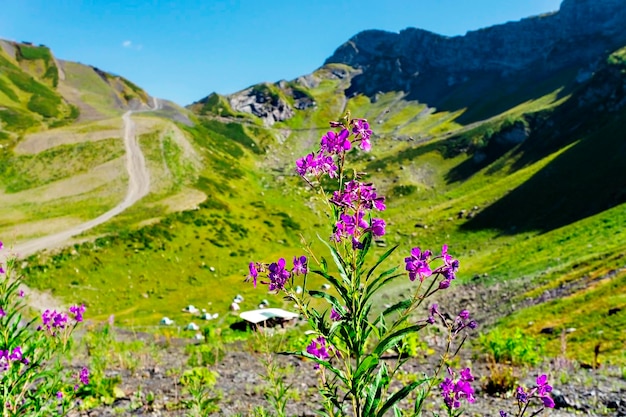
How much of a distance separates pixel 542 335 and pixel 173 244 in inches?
1766

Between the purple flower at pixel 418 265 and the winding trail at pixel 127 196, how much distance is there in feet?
85.4

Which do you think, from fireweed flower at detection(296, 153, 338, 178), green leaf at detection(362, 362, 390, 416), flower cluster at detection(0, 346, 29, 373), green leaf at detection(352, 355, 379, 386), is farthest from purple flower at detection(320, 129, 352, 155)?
flower cluster at detection(0, 346, 29, 373)

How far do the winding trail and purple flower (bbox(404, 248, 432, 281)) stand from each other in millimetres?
26023

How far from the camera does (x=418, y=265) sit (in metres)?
3.44

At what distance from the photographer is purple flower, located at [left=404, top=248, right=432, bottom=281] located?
11.1ft

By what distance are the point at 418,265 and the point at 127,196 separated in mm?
74226

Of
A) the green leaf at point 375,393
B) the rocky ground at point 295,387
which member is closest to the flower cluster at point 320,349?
the green leaf at point 375,393

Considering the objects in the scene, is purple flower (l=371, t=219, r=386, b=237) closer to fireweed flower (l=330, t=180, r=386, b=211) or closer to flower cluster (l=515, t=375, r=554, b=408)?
fireweed flower (l=330, t=180, r=386, b=211)

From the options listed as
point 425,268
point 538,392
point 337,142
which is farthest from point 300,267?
point 538,392

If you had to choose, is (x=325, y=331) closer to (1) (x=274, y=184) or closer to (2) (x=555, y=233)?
(2) (x=555, y=233)

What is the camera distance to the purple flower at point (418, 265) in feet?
11.1

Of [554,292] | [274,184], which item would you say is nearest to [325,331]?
[554,292]

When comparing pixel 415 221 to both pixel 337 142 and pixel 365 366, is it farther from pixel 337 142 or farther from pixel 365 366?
pixel 365 366

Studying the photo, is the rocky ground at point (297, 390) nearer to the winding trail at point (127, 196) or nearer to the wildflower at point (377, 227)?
the wildflower at point (377, 227)
